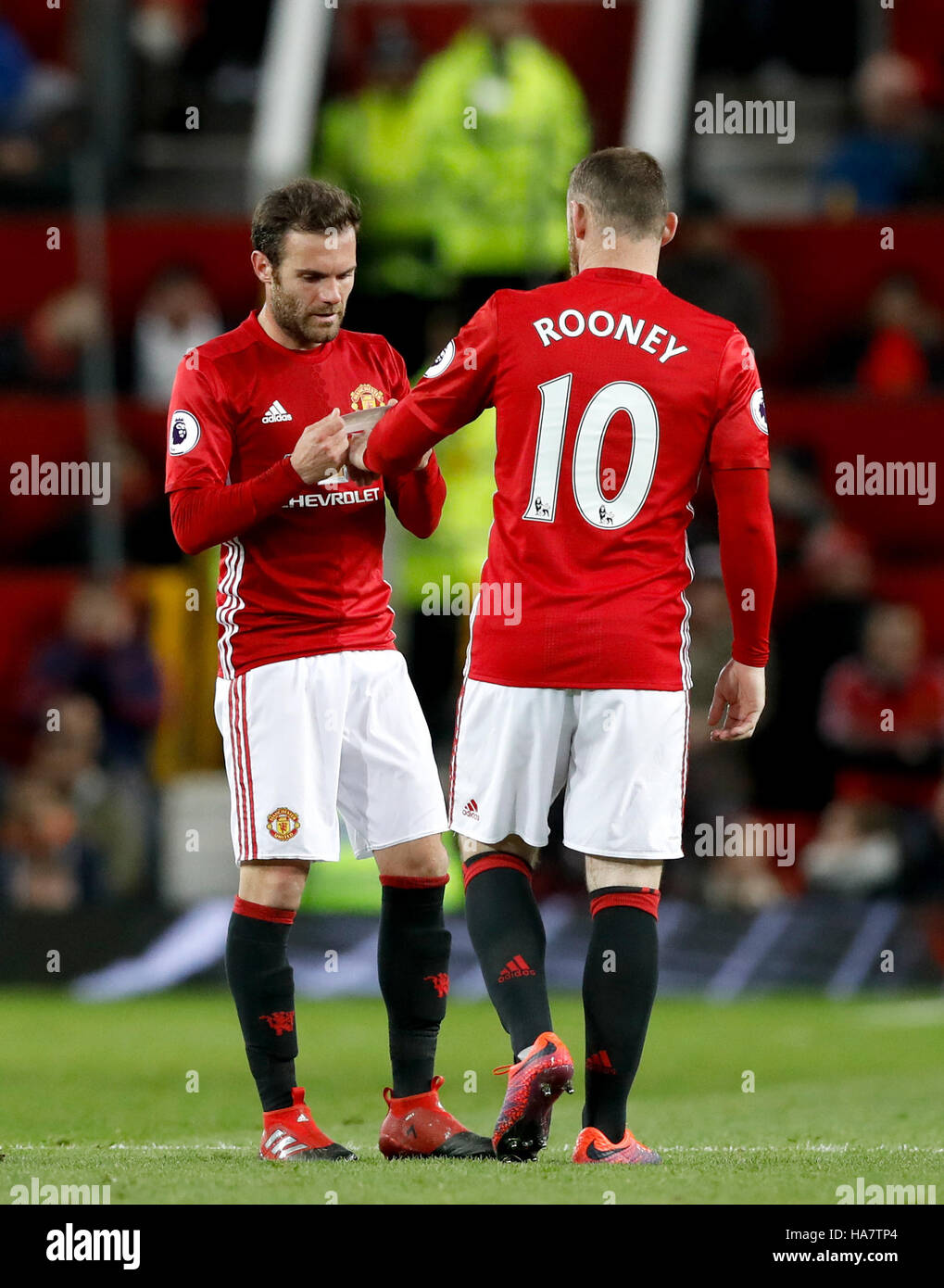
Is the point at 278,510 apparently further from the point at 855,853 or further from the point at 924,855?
the point at 855,853

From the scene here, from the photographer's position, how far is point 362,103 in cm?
1431

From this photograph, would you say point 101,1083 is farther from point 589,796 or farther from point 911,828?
point 911,828

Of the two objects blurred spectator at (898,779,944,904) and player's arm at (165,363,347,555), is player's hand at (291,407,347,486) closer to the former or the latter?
player's arm at (165,363,347,555)

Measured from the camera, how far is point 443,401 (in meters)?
5.05

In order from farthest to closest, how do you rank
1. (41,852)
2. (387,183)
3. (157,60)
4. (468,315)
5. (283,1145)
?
(157,60) → (387,183) → (468,315) → (41,852) → (283,1145)

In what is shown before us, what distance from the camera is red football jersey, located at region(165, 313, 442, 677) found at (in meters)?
5.25

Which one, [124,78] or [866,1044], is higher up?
[124,78]

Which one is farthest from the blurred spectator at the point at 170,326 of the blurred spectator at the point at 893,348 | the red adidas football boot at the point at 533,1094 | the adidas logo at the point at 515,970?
the red adidas football boot at the point at 533,1094

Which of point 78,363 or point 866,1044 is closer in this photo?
point 866,1044

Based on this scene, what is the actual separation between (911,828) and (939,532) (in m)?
3.22

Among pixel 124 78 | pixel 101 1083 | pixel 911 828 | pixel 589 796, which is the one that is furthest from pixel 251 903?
pixel 124 78

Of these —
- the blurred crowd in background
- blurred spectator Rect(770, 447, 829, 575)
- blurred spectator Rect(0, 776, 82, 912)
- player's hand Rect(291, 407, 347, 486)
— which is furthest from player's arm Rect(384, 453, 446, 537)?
blurred spectator Rect(770, 447, 829, 575)

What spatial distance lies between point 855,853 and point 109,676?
13.4 feet

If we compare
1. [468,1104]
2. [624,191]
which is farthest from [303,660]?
[468,1104]
